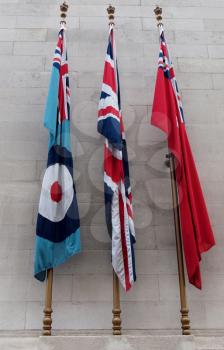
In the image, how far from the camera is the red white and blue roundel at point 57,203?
16.7 ft

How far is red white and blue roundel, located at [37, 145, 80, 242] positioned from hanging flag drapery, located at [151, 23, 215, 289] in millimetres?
1217

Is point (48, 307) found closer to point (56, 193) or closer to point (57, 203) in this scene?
point (57, 203)

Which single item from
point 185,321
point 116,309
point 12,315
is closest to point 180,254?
point 185,321

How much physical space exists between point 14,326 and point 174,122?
2954 millimetres

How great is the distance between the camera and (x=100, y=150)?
6.11 metres

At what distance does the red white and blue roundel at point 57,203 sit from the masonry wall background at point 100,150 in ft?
1.40

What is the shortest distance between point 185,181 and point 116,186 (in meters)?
0.80

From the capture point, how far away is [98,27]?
280 inches

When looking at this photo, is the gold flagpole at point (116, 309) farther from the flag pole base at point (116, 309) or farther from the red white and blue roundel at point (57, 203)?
the red white and blue roundel at point (57, 203)

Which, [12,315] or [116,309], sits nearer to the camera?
[116,309]

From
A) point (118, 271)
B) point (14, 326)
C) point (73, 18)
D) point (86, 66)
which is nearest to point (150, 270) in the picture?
point (118, 271)

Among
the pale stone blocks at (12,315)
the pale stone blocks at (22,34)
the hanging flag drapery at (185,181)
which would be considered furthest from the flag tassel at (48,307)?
the pale stone blocks at (22,34)

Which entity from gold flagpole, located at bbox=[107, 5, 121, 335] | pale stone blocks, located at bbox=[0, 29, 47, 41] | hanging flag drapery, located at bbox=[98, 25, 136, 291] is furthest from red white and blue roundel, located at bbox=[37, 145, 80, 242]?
pale stone blocks, located at bbox=[0, 29, 47, 41]

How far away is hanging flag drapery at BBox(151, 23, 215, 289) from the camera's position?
502cm
